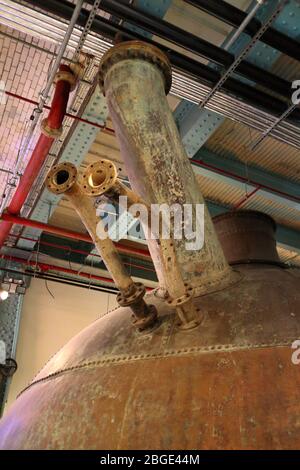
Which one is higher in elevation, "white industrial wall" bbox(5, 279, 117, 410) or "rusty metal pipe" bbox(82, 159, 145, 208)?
"white industrial wall" bbox(5, 279, 117, 410)

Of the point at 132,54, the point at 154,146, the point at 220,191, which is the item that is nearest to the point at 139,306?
the point at 154,146

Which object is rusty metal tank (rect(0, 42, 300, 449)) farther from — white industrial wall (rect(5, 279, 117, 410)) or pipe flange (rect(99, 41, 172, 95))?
white industrial wall (rect(5, 279, 117, 410))

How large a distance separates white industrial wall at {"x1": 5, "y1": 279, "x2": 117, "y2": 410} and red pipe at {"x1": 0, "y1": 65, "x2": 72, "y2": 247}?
108 inches

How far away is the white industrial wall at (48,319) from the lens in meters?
7.27

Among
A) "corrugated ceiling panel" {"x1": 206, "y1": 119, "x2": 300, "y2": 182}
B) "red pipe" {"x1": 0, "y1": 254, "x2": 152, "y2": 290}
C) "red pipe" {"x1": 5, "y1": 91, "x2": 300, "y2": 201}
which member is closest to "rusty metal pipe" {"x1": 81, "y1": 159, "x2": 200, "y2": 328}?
"red pipe" {"x1": 5, "y1": 91, "x2": 300, "y2": 201}

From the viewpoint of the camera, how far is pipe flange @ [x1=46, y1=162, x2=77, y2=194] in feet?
5.94

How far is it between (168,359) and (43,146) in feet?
11.3

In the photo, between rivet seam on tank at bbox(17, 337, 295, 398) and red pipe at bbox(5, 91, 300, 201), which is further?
red pipe at bbox(5, 91, 300, 201)

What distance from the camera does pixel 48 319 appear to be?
7.96m

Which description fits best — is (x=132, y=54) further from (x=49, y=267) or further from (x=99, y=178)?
(x=49, y=267)

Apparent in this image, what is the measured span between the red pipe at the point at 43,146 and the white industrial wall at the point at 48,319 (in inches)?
108

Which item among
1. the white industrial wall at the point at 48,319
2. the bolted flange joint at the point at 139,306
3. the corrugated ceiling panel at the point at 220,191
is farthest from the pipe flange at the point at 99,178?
the white industrial wall at the point at 48,319

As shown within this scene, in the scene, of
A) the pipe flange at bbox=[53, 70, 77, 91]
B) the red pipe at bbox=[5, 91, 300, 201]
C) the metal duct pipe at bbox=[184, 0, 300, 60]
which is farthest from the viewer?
the red pipe at bbox=[5, 91, 300, 201]
